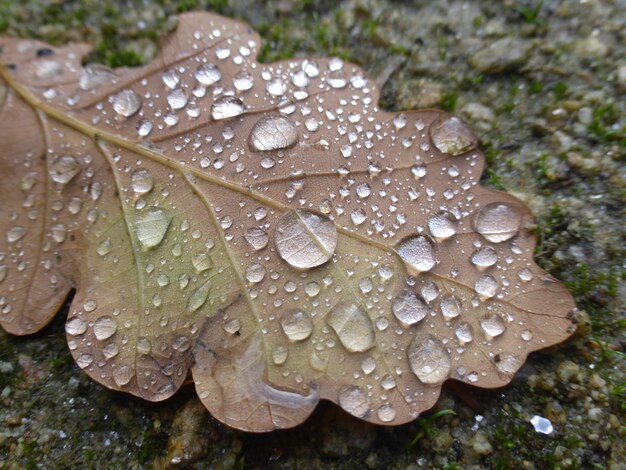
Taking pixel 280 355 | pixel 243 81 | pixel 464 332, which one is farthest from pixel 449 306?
pixel 243 81

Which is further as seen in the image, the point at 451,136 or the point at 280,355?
the point at 451,136

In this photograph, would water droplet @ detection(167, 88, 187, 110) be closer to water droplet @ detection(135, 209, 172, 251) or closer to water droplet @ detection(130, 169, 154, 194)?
water droplet @ detection(130, 169, 154, 194)

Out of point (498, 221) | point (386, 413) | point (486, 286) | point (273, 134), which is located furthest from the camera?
point (273, 134)

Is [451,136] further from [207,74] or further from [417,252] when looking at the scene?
[207,74]

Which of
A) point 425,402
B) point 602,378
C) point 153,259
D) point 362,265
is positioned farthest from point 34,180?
point 602,378

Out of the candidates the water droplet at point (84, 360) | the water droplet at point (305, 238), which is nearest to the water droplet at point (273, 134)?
the water droplet at point (305, 238)

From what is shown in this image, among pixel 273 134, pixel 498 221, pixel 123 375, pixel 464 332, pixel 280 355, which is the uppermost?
pixel 273 134

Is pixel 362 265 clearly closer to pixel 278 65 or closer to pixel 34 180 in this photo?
pixel 278 65

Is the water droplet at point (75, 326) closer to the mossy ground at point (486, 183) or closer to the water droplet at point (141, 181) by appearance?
the mossy ground at point (486, 183)
